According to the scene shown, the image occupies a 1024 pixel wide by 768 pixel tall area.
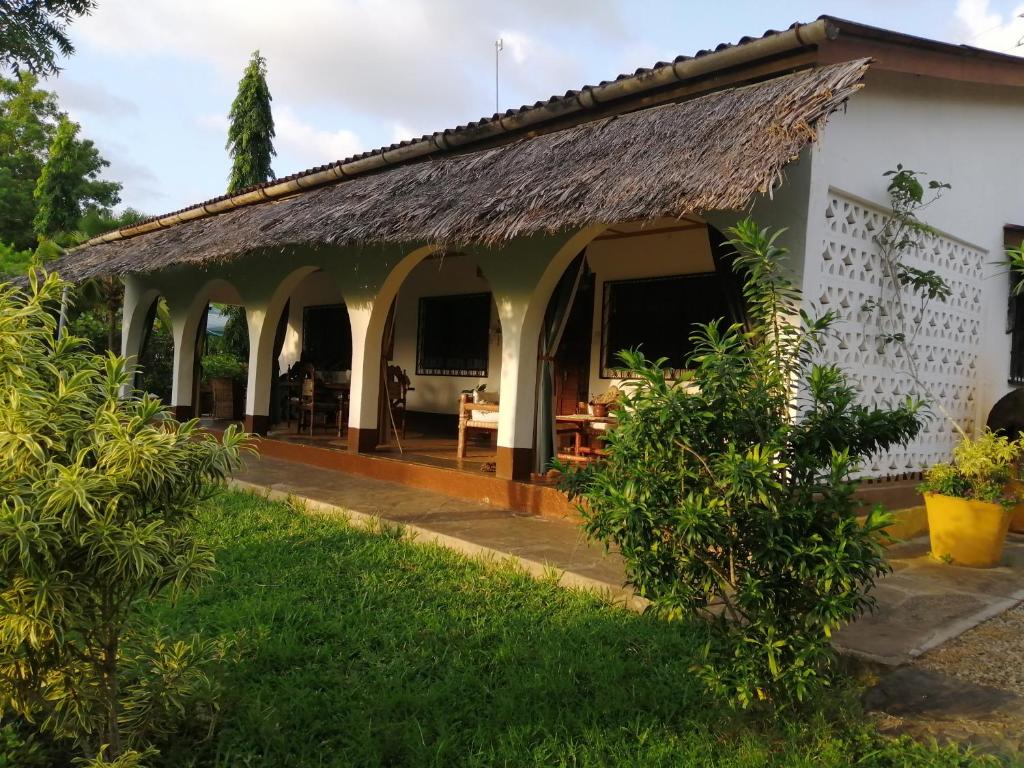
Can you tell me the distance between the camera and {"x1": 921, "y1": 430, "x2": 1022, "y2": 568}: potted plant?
5.36m

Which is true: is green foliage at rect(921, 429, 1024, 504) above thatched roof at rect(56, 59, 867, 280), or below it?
below

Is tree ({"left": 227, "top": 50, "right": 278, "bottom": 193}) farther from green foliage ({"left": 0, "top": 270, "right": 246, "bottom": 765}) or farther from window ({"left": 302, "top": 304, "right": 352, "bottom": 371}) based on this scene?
green foliage ({"left": 0, "top": 270, "right": 246, "bottom": 765})

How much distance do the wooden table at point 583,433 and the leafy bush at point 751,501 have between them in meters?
4.21

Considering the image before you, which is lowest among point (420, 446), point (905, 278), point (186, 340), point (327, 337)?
point (420, 446)

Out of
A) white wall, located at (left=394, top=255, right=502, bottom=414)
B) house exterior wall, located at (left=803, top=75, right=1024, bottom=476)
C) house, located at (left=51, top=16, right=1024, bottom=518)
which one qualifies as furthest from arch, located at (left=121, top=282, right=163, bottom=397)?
house exterior wall, located at (left=803, top=75, right=1024, bottom=476)

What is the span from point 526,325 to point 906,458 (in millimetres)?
3446

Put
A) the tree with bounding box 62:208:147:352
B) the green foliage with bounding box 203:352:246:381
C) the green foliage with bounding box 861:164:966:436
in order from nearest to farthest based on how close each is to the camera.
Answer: the green foliage with bounding box 861:164:966:436, the tree with bounding box 62:208:147:352, the green foliage with bounding box 203:352:246:381

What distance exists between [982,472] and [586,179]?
137 inches

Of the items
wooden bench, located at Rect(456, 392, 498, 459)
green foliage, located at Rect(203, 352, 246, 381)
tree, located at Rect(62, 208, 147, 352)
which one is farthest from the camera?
green foliage, located at Rect(203, 352, 246, 381)

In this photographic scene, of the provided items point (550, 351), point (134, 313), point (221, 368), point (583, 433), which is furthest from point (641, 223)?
point (221, 368)

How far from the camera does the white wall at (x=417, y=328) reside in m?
10.3

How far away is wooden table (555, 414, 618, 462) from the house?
0.55 metres

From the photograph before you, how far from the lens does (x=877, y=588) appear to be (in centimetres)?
471

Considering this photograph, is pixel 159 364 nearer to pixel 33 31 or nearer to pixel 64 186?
pixel 33 31
